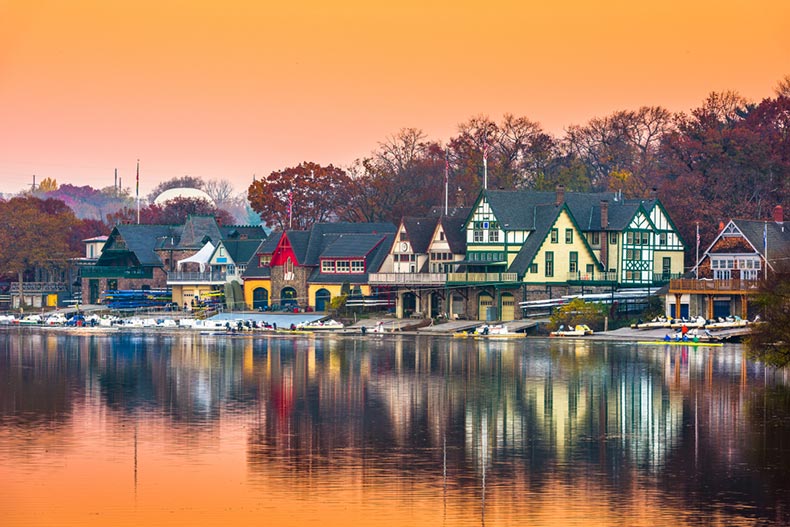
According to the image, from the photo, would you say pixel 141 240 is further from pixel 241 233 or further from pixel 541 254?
pixel 541 254

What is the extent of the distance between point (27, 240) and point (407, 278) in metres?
51.8

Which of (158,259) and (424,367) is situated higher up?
(158,259)

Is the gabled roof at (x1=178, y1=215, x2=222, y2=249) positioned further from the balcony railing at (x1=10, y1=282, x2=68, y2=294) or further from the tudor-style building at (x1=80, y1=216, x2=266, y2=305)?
the balcony railing at (x1=10, y1=282, x2=68, y2=294)

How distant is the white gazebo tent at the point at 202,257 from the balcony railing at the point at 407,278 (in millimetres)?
23085

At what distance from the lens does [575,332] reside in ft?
304

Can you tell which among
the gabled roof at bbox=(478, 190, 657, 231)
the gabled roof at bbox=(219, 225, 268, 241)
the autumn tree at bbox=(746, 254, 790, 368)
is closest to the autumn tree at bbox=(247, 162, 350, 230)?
the gabled roof at bbox=(219, 225, 268, 241)

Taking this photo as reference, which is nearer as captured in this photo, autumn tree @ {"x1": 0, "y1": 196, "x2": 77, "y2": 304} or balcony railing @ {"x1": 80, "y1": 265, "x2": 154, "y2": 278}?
balcony railing @ {"x1": 80, "y1": 265, "x2": 154, "y2": 278}

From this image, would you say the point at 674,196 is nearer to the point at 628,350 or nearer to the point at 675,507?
the point at 628,350

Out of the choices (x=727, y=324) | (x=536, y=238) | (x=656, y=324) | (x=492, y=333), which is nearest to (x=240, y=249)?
(x=536, y=238)

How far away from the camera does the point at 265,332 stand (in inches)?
3999

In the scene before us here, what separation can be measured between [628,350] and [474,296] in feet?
80.4

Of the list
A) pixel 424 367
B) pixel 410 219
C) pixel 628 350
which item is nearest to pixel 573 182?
pixel 410 219

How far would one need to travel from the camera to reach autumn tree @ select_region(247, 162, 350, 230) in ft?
478

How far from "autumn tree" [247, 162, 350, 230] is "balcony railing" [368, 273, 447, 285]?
38.0m
